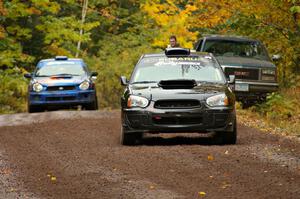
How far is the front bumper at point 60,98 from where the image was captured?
78.3 feet

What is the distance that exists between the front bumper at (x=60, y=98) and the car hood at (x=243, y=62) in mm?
3913

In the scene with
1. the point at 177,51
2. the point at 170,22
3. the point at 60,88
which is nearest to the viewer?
the point at 177,51

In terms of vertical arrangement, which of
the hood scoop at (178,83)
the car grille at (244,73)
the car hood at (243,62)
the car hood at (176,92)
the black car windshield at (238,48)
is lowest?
the car grille at (244,73)

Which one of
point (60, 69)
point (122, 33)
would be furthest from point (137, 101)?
point (122, 33)

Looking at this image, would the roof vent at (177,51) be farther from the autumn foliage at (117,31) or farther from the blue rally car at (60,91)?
the blue rally car at (60,91)

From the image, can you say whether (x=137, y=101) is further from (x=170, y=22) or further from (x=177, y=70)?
(x=170, y=22)

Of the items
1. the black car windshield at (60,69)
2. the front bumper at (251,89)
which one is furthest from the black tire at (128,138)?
the black car windshield at (60,69)

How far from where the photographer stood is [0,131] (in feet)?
59.4

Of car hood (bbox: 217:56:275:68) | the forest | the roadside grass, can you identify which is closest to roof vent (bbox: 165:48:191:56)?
the roadside grass

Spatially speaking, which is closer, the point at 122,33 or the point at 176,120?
the point at 176,120

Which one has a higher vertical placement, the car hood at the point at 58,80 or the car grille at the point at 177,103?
the car grille at the point at 177,103

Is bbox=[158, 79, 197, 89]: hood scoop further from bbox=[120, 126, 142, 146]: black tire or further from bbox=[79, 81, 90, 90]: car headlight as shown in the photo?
bbox=[79, 81, 90, 90]: car headlight

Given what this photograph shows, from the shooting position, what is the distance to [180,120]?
45.7 feet

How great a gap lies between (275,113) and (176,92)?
8.17 metres
